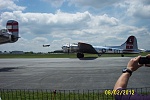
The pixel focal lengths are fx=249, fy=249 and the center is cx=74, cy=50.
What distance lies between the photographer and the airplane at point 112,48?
56784 mm

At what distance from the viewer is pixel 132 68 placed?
2914 mm

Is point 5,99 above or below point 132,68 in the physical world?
below

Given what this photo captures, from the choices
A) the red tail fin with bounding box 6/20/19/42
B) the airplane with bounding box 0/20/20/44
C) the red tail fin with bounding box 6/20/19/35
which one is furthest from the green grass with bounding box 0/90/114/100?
the red tail fin with bounding box 6/20/19/35

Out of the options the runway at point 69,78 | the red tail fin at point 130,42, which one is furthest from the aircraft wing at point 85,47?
the runway at point 69,78

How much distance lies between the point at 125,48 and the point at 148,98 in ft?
217

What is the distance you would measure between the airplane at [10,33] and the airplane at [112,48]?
74.7ft

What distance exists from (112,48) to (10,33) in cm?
3822

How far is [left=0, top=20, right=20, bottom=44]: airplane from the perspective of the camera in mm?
28597

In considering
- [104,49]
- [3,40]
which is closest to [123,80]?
[3,40]

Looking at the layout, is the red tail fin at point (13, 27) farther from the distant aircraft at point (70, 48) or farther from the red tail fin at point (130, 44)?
the red tail fin at point (130, 44)

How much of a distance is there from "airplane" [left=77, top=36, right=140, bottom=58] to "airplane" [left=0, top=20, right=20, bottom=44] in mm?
22774

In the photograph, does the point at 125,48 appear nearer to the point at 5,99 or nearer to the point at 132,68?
the point at 5,99

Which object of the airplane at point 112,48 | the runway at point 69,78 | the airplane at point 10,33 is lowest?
the runway at point 69,78

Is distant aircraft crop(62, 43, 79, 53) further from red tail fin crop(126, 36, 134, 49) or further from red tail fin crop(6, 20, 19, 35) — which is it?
red tail fin crop(6, 20, 19, 35)
